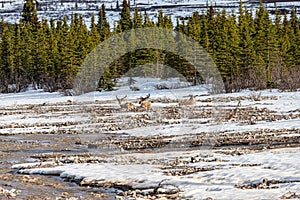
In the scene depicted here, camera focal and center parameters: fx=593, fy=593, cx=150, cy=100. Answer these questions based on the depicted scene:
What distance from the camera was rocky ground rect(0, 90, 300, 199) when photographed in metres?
14.0

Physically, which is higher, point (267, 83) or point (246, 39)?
point (246, 39)

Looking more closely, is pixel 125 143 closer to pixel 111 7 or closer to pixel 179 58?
pixel 179 58

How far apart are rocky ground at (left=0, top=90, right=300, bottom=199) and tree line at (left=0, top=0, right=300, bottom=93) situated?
17996 mm

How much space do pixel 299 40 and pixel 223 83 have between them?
13.4m

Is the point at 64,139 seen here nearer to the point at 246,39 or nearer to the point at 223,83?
the point at 223,83

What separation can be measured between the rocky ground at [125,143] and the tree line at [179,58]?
1800 centimetres

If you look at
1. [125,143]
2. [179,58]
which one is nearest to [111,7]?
[179,58]

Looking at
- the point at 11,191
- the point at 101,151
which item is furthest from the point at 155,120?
the point at 11,191

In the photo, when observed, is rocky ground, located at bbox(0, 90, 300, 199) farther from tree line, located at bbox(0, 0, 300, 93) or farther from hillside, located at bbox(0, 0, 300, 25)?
hillside, located at bbox(0, 0, 300, 25)

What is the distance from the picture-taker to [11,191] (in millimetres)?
13719

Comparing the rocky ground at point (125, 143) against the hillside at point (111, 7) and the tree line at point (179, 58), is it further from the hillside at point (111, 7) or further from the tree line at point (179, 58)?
the hillside at point (111, 7)

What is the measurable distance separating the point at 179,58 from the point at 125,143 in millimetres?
39848

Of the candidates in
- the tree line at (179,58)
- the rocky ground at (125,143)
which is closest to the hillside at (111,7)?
the tree line at (179,58)

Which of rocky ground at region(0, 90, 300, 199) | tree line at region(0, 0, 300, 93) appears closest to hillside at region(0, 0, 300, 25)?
tree line at region(0, 0, 300, 93)
